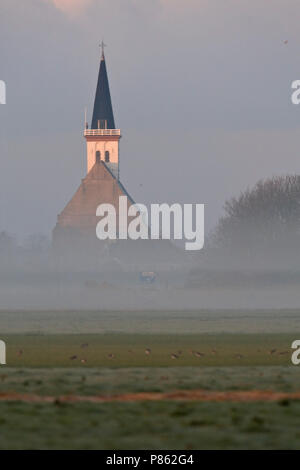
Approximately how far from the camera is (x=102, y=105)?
195750 millimetres

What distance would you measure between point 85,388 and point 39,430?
5.47 m

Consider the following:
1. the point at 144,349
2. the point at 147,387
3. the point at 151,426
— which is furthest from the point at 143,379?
the point at 144,349

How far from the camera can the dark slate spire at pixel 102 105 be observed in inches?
7638

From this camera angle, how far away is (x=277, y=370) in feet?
105

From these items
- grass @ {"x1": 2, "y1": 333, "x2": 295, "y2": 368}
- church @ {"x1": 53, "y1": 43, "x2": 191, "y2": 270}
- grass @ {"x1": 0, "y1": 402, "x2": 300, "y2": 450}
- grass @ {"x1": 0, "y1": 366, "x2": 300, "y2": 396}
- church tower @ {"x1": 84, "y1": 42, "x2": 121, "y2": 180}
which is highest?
church tower @ {"x1": 84, "y1": 42, "x2": 121, "y2": 180}

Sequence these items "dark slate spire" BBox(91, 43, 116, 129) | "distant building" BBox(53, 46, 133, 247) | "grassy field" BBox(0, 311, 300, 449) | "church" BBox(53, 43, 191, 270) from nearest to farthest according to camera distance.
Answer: "grassy field" BBox(0, 311, 300, 449) < "church" BBox(53, 43, 191, 270) < "distant building" BBox(53, 46, 133, 247) < "dark slate spire" BBox(91, 43, 116, 129)

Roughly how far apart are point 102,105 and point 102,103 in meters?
0.51

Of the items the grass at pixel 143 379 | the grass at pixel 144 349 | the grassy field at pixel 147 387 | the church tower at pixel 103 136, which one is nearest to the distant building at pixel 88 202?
the church tower at pixel 103 136

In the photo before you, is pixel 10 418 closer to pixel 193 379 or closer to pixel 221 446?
pixel 221 446

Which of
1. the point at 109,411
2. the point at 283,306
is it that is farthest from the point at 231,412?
the point at 283,306

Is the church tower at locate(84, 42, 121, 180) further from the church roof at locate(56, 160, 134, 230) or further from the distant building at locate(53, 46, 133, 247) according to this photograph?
the church roof at locate(56, 160, 134, 230)

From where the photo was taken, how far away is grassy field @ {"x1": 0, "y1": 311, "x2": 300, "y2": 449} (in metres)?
20.1

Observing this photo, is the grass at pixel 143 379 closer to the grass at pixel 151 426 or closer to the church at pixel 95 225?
the grass at pixel 151 426

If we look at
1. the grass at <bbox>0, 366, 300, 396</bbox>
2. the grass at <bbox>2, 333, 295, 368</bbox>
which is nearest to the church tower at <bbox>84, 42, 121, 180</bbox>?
the grass at <bbox>2, 333, 295, 368</bbox>
